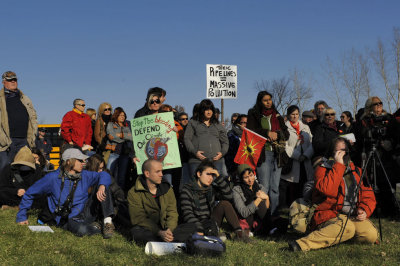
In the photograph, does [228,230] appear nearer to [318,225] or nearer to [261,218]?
[261,218]

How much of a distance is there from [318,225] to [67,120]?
5.99 m

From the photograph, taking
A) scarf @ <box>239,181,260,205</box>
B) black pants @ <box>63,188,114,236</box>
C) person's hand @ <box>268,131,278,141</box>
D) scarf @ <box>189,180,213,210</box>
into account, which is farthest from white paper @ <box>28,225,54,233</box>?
person's hand @ <box>268,131,278,141</box>

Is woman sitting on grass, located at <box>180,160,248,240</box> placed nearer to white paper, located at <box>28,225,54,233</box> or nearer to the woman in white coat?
Result: white paper, located at <box>28,225,54,233</box>

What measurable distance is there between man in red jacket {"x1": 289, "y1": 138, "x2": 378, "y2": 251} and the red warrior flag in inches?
80.7

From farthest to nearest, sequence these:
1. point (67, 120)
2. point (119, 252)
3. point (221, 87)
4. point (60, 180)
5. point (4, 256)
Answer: point (221, 87)
point (67, 120)
point (60, 180)
point (119, 252)
point (4, 256)

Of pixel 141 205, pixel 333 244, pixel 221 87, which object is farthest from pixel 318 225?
pixel 221 87

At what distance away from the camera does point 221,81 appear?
12250 millimetres

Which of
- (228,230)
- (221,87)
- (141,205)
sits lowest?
(228,230)

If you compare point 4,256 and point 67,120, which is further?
point 67,120

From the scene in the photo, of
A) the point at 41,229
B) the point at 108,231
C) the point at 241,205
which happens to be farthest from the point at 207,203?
the point at 41,229

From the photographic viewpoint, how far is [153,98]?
25.6 ft

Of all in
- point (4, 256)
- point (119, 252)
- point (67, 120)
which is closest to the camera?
point (4, 256)

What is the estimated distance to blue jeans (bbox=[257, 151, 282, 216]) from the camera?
795 cm

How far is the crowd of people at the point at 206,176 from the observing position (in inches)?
230
